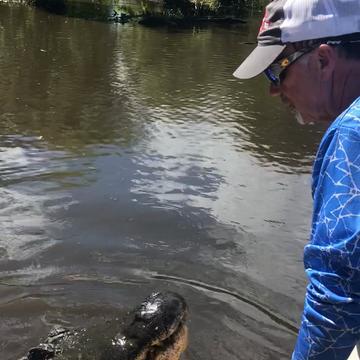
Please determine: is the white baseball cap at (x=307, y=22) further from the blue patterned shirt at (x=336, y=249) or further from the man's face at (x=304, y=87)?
the blue patterned shirt at (x=336, y=249)

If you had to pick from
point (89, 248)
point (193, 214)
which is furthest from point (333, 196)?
point (193, 214)

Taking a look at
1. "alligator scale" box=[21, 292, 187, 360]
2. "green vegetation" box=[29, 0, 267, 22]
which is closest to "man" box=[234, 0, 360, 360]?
"alligator scale" box=[21, 292, 187, 360]

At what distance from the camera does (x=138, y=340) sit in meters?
3.06

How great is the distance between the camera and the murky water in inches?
168

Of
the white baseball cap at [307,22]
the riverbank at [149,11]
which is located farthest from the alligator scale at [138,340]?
the riverbank at [149,11]

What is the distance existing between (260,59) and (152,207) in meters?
4.07

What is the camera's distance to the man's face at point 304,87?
1.71m

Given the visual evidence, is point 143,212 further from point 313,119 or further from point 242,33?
point 242,33

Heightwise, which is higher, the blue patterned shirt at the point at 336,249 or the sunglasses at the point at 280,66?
the sunglasses at the point at 280,66

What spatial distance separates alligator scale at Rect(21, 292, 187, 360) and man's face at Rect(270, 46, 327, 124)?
1724 millimetres

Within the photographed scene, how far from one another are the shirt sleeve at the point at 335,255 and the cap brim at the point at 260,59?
40 cm

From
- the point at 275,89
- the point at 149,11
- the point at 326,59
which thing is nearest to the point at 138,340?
the point at 275,89

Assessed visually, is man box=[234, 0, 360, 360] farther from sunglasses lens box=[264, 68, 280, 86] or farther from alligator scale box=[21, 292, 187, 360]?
alligator scale box=[21, 292, 187, 360]

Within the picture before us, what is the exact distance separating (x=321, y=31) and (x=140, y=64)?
11980 mm
